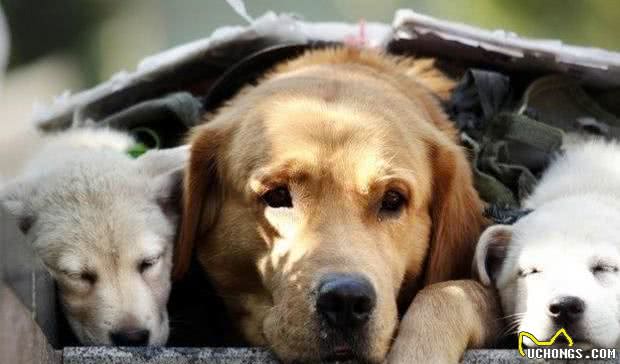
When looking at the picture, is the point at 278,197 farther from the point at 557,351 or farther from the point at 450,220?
the point at 557,351

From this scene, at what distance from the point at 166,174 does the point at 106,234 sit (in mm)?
407

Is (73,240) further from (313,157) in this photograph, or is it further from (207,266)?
(313,157)

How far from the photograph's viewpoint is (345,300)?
3.05m

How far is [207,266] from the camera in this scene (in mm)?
3859

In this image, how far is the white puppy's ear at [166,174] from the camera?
3834 millimetres

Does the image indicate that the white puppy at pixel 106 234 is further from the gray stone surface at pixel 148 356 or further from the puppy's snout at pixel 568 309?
the puppy's snout at pixel 568 309

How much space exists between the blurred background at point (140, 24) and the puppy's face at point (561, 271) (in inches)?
145

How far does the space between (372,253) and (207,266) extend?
74cm

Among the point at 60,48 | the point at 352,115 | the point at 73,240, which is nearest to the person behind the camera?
the point at 73,240

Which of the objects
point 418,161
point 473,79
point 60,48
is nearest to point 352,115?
point 418,161

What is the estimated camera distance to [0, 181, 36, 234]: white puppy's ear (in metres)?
3.58

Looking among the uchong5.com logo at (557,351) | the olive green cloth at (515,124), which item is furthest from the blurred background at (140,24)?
the uchong5.com logo at (557,351)

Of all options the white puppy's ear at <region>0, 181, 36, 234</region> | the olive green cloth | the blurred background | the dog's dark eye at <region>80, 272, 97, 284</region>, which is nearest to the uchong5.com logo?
the olive green cloth

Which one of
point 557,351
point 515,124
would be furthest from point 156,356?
point 515,124
